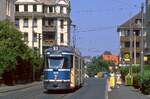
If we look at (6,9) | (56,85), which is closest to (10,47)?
(56,85)

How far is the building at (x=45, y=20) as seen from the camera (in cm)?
12744

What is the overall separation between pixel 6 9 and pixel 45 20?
53.6 metres

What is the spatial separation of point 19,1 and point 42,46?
11.2 meters

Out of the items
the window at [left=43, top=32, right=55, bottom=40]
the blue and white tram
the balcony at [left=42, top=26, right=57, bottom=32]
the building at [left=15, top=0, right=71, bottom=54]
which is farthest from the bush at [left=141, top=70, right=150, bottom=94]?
the window at [left=43, top=32, right=55, bottom=40]

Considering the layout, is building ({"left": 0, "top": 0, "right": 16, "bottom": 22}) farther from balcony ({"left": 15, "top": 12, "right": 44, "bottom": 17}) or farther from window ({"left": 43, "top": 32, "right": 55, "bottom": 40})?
window ({"left": 43, "top": 32, "right": 55, "bottom": 40})

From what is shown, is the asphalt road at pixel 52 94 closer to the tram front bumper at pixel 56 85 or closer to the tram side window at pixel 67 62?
the tram front bumper at pixel 56 85

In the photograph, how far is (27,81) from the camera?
7869 centimetres

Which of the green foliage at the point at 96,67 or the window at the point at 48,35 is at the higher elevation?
the window at the point at 48,35

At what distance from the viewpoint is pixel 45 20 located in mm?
132750

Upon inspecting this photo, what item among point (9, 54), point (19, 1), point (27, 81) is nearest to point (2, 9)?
point (27, 81)

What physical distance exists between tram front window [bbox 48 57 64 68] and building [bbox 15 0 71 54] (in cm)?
8017

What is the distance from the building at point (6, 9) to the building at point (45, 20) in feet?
138

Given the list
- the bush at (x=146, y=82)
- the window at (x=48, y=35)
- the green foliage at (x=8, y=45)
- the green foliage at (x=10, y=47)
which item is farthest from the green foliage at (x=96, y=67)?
the bush at (x=146, y=82)

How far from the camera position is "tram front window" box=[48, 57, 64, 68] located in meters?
45.6
